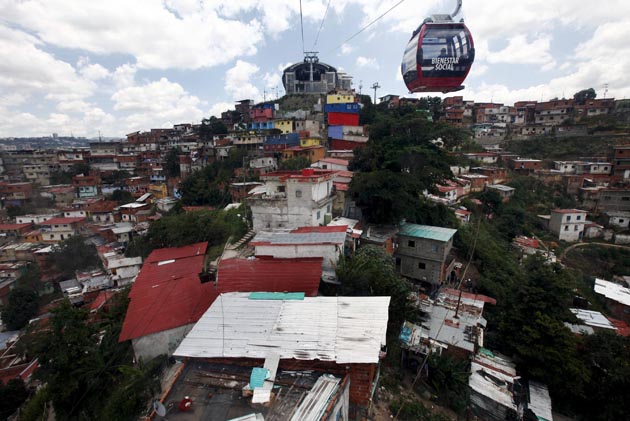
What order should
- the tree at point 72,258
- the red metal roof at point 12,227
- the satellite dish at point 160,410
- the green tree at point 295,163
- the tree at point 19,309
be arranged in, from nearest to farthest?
the satellite dish at point 160,410
the tree at point 19,309
the tree at point 72,258
the green tree at point 295,163
the red metal roof at point 12,227

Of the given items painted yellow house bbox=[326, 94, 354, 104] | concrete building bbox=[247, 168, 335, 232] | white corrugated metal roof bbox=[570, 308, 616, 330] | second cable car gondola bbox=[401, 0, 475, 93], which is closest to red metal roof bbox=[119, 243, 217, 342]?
concrete building bbox=[247, 168, 335, 232]

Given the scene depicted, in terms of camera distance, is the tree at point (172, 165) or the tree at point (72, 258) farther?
the tree at point (172, 165)

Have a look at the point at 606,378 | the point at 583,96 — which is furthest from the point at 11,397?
the point at 583,96

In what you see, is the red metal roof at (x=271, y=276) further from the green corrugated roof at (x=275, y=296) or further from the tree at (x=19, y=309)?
the tree at (x=19, y=309)

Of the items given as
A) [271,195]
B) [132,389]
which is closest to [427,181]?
[271,195]

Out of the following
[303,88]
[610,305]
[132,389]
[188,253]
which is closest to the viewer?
[132,389]

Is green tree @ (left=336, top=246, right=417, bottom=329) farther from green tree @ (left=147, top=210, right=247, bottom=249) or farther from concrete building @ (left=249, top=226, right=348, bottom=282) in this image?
green tree @ (left=147, top=210, right=247, bottom=249)

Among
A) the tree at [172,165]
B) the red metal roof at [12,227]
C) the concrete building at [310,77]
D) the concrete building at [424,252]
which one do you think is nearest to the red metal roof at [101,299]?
the concrete building at [424,252]

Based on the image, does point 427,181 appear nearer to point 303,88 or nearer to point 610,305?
point 610,305

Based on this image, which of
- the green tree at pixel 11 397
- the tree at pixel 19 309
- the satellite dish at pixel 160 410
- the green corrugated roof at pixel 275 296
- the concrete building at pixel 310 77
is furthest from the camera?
the concrete building at pixel 310 77
